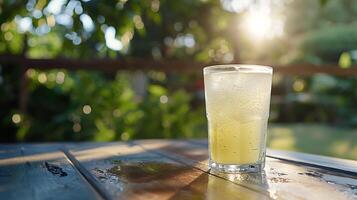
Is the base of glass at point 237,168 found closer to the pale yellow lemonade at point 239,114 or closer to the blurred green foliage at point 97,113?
the pale yellow lemonade at point 239,114

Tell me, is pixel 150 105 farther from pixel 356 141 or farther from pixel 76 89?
pixel 356 141

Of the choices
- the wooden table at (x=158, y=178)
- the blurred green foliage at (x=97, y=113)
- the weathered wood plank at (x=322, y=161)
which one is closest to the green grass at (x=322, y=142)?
the blurred green foliage at (x=97, y=113)

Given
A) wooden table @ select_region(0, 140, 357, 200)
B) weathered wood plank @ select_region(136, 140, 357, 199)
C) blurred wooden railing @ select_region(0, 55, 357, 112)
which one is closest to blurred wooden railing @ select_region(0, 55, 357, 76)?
blurred wooden railing @ select_region(0, 55, 357, 112)

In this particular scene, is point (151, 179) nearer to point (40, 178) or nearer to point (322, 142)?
point (40, 178)

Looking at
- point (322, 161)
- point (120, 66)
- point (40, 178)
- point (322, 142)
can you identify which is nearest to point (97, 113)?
point (120, 66)

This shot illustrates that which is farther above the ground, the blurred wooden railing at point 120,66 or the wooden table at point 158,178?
the blurred wooden railing at point 120,66

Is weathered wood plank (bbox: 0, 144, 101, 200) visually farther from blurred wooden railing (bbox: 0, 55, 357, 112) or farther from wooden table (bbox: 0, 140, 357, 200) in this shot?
blurred wooden railing (bbox: 0, 55, 357, 112)
